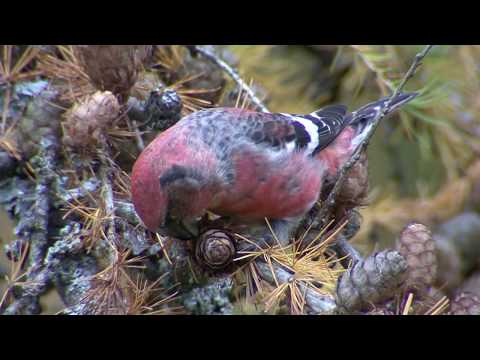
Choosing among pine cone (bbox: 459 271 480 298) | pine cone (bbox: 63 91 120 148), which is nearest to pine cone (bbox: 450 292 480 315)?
pine cone (bbox: 63 91 120 148)

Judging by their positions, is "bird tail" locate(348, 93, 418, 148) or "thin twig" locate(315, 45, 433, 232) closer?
"thin twig" locate(315, 45, 433, 232)

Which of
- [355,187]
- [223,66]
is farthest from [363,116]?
[355,187]

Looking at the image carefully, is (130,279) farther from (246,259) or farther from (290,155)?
(290,155)

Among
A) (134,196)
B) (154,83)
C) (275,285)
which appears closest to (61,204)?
(134,196)

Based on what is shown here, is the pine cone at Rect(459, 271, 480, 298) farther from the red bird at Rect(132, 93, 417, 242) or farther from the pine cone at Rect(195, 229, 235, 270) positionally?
the pine cone at Rect(195, 229, 235, 270)

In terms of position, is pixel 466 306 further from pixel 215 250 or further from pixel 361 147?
pixel 215 250
